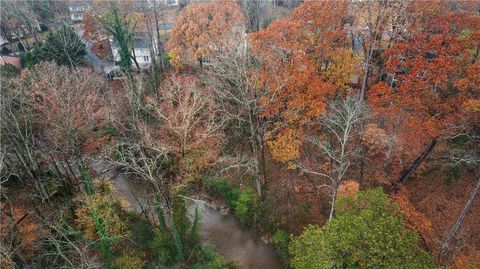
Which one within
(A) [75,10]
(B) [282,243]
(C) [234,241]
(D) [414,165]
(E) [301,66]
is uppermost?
(A) [75,10]

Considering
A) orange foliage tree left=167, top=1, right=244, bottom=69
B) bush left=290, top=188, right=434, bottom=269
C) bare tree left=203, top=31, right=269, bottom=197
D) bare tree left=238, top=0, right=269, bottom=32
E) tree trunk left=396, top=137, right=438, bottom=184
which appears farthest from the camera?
bare tree left=238, top=0, right=269, bottom=32

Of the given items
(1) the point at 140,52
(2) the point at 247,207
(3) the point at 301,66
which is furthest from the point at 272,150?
(1) the point at 140,52

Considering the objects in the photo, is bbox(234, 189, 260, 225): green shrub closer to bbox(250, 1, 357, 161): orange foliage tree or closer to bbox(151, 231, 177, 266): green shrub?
bbox(250, 1, 357, 161): orange foliage tree

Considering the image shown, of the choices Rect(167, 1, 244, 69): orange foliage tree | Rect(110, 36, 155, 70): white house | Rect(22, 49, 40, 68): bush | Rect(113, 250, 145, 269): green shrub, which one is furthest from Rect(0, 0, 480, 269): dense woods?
Rect(110, 36, 155, 70): white house

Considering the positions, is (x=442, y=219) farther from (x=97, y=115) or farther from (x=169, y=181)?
(x=97, y=115)

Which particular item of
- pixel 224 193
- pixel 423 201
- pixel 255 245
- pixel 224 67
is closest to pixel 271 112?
pixel 224 67

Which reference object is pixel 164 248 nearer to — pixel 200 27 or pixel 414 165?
pixel 414 165

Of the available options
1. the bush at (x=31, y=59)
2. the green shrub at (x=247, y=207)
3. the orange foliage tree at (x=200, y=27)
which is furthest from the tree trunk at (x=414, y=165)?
the bush at (x=31, y=59)
